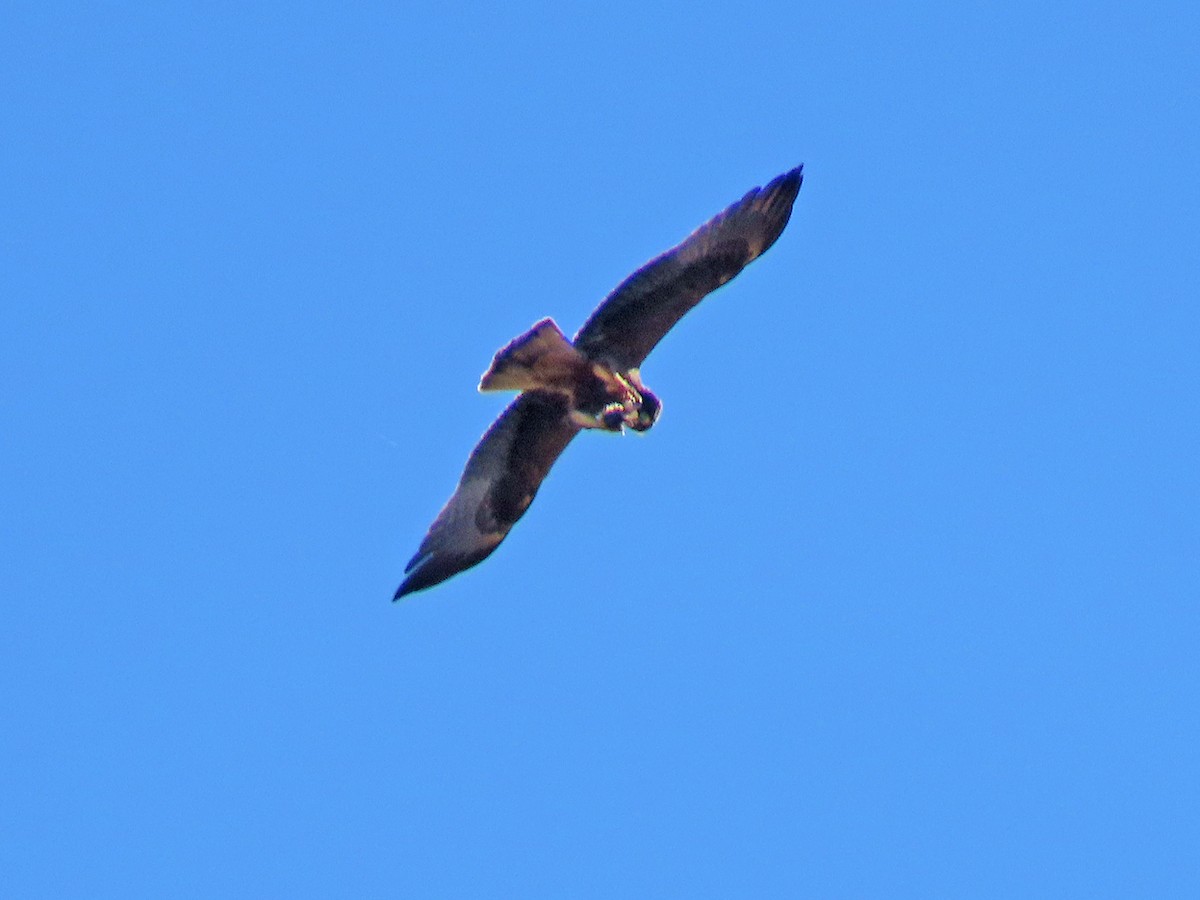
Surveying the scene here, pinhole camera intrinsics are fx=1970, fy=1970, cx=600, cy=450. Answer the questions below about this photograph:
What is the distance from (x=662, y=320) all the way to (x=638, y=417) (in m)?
0.58

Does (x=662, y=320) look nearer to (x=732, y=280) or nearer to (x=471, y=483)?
(x=732, y=280)

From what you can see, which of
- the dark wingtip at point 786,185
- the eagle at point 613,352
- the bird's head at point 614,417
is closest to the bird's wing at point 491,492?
the eagle at point 613,352

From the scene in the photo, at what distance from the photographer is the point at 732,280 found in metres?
11.2

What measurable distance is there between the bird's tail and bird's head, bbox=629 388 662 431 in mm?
426

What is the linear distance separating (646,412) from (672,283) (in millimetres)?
746

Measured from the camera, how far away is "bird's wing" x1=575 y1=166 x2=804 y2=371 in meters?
11.1

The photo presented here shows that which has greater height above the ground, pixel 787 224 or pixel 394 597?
pixel 787 224

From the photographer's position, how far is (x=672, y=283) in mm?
11109

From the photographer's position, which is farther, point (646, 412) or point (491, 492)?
point (491, 492)

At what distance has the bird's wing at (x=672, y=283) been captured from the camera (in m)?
11.1

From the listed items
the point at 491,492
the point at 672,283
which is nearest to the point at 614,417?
the point at 672,283

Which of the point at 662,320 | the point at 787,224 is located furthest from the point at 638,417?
the point at 787,224

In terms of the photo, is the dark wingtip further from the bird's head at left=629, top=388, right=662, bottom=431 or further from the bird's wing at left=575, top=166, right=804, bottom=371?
the bird's head at left=629, top=388, right=662, bottom=431

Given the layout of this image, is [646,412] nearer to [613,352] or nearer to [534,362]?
[613,352]
